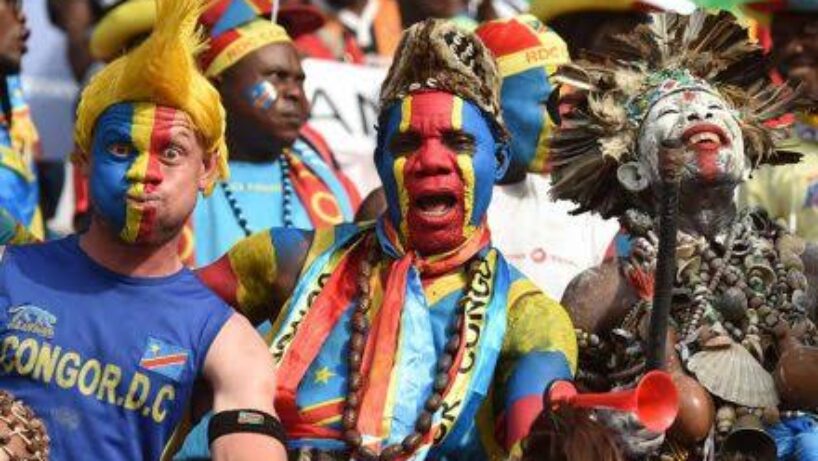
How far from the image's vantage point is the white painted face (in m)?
7.57

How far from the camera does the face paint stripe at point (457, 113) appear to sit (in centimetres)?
709

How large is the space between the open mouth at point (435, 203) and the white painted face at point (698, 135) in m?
0.79

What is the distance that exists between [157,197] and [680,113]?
168cm

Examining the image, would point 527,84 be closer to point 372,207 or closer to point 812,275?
point 372,207

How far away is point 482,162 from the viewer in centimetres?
713

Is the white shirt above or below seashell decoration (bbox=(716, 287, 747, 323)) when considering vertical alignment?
below

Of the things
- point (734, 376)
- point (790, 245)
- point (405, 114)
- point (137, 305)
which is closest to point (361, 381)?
point (137, 305)

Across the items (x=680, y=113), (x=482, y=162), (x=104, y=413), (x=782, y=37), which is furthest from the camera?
(x=782, y=37)

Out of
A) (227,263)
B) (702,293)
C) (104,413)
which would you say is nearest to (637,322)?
(702,293)

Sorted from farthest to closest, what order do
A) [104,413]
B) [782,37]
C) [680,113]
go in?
1. [782,37]
2. [680,113]
3. [104,413]

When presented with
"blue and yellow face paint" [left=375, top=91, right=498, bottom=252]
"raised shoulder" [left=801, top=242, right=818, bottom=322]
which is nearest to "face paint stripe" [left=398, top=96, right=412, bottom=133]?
"blue and yellow face paint" [left=375, top=91, right=498, bottom=252]

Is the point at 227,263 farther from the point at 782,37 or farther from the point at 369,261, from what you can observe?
the point at 782,37

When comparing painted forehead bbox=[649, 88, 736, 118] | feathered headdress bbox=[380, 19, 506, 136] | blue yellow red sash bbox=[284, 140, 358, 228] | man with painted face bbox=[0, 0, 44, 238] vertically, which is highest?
feathered headdress bbox=[380, 19, 506, 136]

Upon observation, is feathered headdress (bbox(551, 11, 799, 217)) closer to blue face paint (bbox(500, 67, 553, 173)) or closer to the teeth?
the teeth
